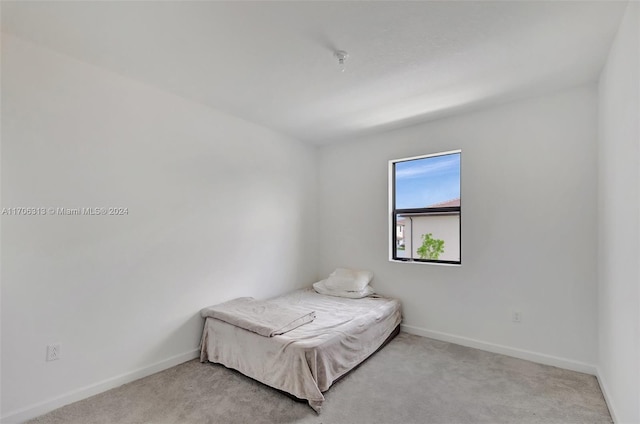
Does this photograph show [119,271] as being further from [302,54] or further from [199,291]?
[302,54]

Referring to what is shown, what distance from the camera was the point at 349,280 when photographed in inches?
147

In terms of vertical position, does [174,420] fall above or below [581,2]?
below

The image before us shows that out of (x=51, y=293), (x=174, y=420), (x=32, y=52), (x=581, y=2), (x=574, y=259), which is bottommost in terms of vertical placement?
(x=174, y=420)

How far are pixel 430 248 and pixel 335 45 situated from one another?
2492mm

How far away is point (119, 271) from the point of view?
2.39m

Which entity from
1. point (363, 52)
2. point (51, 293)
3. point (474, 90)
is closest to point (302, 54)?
point (363, 52)

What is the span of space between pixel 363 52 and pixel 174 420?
2771 mm

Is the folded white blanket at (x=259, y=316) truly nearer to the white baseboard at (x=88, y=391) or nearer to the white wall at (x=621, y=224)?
the white baseboard at (x=88, y=391)

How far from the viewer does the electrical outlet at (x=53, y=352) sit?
205cm

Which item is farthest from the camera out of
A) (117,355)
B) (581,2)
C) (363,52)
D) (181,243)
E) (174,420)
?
(181,243)

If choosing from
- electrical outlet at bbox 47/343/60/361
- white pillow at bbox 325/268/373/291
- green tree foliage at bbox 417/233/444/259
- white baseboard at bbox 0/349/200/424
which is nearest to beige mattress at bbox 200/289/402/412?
white baseboard at bbox 0/349/200/424

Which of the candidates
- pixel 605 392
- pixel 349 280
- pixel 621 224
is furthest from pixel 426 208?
pixel 605 392

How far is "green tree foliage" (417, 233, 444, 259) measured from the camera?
3.48 meters

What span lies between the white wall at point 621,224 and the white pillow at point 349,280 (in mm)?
2145
